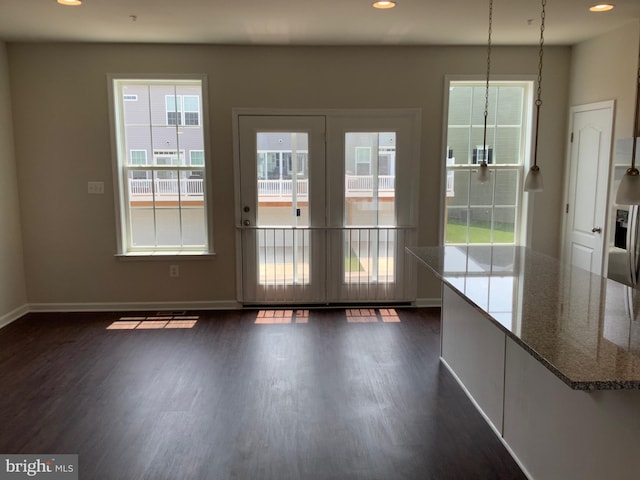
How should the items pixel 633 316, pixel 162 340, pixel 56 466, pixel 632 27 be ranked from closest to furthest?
pixel 633 316
pixel 56 466
pixel 632 27
pixel 162 340

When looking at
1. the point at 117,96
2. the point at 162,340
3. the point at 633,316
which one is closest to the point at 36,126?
the point at 117,96

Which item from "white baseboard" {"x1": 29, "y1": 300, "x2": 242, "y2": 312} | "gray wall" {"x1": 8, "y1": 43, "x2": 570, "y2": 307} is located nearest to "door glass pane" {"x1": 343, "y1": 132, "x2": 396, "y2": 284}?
"gray wall" {"x1": 8, "y1": 43, "x2": 570, "y2": 307}

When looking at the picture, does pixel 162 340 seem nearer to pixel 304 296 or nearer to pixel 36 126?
pixel 304 296

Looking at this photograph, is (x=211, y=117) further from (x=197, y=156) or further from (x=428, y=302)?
(x=428, y=302)

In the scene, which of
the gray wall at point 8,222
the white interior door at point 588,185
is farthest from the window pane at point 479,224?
the gray wall at point 8,222

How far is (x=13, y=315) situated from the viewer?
15.6 feet

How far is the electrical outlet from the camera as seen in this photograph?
191 inches

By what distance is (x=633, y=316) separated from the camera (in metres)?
2.01

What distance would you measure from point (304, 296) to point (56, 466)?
2.95 m

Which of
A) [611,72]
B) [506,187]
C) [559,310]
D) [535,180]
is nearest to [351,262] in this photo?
[506,187]

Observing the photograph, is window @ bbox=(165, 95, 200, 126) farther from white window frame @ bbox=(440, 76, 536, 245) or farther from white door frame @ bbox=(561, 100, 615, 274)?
white door frame @ bbox=(561, 100, 615, 274)

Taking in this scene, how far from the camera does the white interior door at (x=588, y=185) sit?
428cm

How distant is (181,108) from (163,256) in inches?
58.3

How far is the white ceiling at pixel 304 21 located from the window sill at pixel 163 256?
2.03 meters
